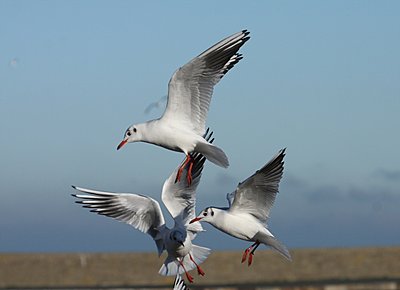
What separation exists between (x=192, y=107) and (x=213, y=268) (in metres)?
10.6

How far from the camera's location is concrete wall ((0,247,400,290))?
15.1 m

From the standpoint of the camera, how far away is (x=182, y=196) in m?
5.00

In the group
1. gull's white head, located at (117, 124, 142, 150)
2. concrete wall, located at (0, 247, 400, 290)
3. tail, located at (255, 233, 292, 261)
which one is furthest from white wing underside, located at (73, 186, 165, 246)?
concrete wall, located at (0, 247, 400, 290)

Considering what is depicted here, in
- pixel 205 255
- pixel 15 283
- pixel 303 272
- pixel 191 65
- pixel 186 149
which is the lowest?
pixel 15 283

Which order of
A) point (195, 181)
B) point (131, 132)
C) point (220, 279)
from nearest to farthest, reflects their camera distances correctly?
point (131, 132) < point (195, 181) < point (220, 279)

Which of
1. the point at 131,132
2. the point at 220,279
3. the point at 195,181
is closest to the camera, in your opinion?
the point at 131,132

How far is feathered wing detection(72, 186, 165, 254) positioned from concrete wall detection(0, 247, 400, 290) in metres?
9.97

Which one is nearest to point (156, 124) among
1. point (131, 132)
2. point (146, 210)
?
point (131, 132)

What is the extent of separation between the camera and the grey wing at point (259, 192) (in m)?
4.50

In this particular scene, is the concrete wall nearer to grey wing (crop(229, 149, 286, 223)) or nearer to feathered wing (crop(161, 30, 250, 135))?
feathered wing (crop(161, 30, 250, 135))

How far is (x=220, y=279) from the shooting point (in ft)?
49.0

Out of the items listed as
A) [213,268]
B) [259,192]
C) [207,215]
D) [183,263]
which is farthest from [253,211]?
[213,268]

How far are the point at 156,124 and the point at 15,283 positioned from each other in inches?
434

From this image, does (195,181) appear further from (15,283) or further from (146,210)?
(15,283)
